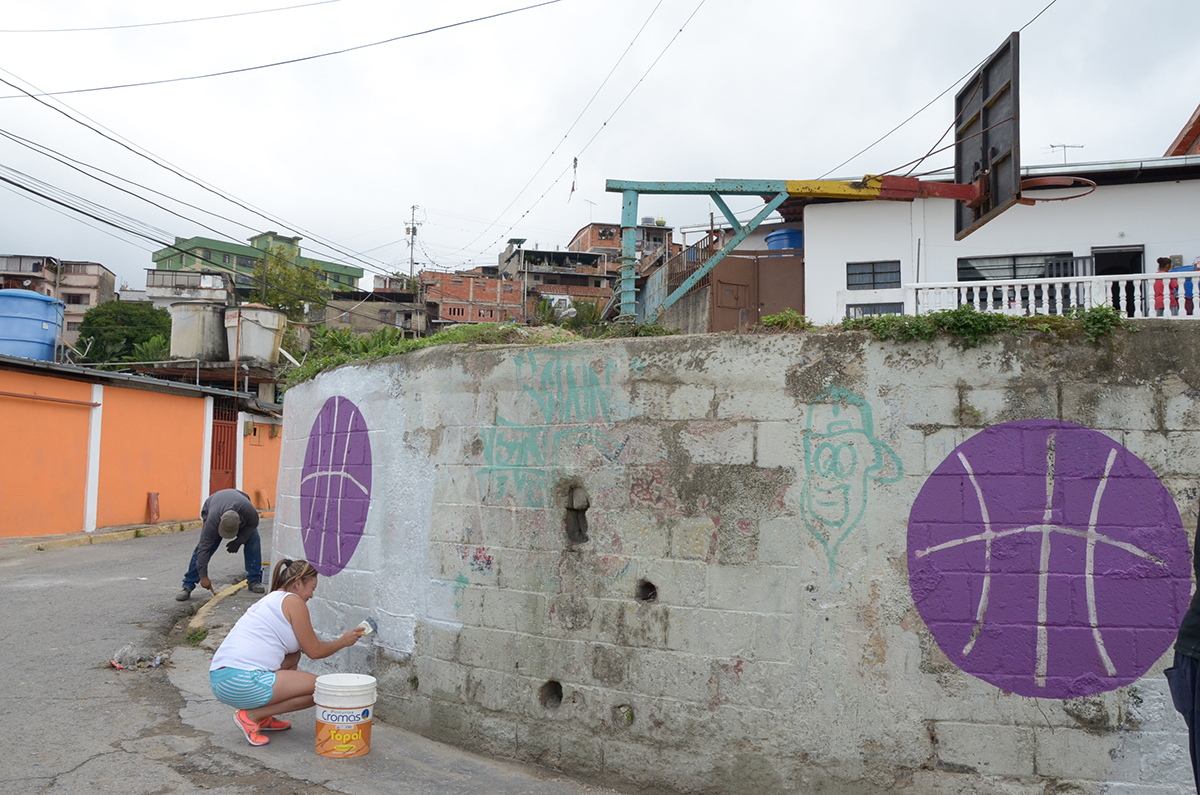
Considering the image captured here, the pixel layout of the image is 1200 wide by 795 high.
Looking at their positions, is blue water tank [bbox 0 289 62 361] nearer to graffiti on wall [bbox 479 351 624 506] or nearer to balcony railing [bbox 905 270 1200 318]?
graffiti on wall [bbox 479 351 624 506]

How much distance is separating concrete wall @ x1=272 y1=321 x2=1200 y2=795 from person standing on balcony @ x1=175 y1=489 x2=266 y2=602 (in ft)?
15.4

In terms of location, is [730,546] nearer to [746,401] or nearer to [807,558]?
[807,558]

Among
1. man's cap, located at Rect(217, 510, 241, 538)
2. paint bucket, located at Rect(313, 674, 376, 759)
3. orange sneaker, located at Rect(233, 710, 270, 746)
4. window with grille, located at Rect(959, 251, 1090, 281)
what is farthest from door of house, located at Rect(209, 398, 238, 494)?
window with grille, located at Rect(959, 251, 1090, 281)

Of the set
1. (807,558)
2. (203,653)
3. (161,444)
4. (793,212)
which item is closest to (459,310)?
(161,444)

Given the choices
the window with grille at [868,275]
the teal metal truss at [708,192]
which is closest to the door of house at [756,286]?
the window with grille at [868,275]

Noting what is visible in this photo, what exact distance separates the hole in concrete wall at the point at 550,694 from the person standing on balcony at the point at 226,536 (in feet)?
18.0

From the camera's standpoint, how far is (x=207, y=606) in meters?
8.77

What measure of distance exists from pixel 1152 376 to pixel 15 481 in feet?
54.6

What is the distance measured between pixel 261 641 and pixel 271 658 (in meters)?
0.12

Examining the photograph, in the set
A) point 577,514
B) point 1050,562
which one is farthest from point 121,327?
point 1050,562

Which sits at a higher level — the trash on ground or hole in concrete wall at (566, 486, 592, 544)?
hole in concrete wall at (566, 486, 592, 544)

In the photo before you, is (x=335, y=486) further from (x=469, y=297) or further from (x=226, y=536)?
(x=469, y=297)

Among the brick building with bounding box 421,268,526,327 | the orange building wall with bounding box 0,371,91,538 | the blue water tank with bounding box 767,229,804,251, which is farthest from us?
the brick building with bounding box 421,268,526,327

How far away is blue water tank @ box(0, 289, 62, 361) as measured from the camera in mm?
15344
